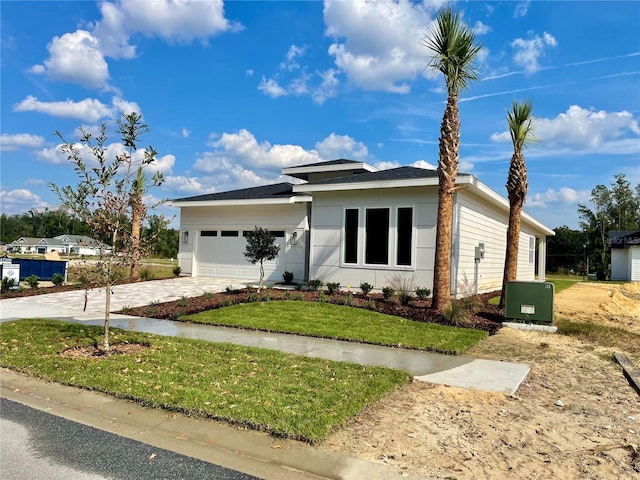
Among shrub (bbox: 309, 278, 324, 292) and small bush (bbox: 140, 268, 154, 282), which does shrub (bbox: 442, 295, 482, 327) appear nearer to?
shrub (bbox: 309, 278, 324, 292)

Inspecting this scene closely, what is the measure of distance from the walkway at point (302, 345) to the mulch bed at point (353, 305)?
0.81m

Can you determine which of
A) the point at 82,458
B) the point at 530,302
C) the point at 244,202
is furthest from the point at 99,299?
the point at 530,302

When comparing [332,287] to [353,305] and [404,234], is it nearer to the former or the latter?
[353,305]

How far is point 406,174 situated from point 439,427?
36.6ft

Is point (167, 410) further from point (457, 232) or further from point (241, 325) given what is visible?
point (457, 232)

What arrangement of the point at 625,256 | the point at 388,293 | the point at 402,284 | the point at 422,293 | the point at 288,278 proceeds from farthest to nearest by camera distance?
the point at 625,256
the point at 288,278
the point at 402,284
the point at 422,293
the point at 388,293

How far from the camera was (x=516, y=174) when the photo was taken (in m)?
12.5

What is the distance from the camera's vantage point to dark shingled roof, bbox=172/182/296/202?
63.3ft

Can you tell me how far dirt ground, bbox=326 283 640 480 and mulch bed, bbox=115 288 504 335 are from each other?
12.2 ft

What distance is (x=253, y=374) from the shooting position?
5770mm

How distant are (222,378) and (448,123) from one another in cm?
849

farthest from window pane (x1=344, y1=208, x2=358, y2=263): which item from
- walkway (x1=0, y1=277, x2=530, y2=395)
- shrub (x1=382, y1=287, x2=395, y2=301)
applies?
walkway (x1=0, y1=277, x2=530, y2=395)

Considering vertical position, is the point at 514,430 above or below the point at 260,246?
below

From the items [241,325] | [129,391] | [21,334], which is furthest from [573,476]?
[21,334]
